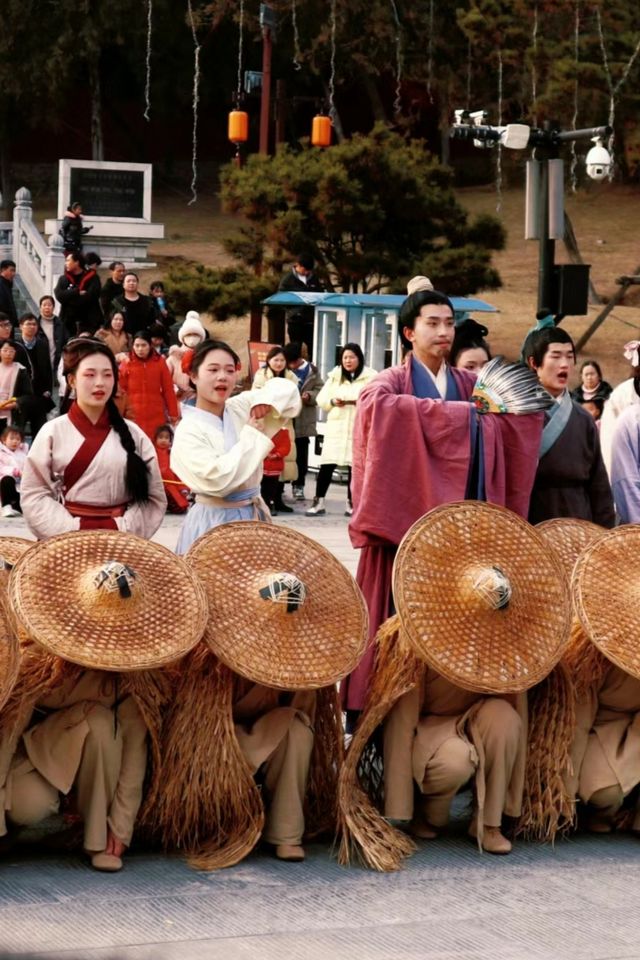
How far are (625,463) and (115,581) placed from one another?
8.19ft

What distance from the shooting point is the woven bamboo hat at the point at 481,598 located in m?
4.64

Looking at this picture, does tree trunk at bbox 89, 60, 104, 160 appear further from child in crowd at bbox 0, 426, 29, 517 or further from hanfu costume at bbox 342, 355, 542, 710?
hanfu costume at bbox 342, 355, 542, 710

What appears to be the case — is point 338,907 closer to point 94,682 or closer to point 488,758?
point 488,758

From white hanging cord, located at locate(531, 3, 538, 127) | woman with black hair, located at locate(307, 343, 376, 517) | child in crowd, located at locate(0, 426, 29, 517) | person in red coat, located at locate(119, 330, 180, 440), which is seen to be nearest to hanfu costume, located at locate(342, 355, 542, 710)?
child in crowd, located at locate(0, 426, 29, 517)

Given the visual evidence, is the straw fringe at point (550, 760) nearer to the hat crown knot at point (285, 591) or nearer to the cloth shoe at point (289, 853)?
the cloth shoe at point (289, 853)

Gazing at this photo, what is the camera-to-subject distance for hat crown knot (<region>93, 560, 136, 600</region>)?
4457 mm

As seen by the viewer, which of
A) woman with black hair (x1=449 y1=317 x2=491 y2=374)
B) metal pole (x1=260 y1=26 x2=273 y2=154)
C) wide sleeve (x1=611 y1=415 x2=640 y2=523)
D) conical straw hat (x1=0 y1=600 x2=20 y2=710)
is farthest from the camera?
metal pole (x1=260 y1=26 x2=273 y2=154)

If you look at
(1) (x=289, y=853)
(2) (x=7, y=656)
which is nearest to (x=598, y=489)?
(1) (x=289, y=853)

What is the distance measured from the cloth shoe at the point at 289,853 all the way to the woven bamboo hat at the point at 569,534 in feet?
4.49

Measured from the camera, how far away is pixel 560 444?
5887 millimetres

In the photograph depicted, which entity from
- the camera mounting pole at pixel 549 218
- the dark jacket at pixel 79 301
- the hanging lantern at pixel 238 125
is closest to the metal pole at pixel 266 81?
the hanging lantern at pixel 238 125

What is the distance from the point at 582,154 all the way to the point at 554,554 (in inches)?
1139

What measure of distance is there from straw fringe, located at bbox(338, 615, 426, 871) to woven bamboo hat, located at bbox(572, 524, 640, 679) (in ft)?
1.80

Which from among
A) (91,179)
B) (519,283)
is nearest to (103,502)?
(91,179)
